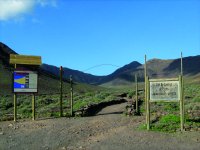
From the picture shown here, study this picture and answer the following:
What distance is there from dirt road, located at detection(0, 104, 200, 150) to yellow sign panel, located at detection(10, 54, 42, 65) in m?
3.20

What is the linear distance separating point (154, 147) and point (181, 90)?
4006 mm

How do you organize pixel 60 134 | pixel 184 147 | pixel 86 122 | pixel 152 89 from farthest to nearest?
pixel 86 122 < pixel 152 89 < pixel 60 134 < pixel 184 147

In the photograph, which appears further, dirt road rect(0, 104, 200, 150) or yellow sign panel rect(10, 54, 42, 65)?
yellow sign panel rect(10, 54, 42, 65)

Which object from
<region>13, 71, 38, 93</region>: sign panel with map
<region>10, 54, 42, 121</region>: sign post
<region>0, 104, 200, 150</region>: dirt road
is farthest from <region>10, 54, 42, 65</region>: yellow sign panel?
<region>0, 104, 200, 150</region>: dirt road

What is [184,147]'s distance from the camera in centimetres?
1323

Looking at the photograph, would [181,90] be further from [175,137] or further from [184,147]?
[184,147]

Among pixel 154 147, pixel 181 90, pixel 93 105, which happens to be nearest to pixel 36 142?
pixel 154 147

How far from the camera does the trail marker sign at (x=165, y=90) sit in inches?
664

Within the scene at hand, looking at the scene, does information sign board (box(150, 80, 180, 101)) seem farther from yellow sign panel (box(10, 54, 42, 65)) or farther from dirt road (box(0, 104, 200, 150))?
yellow sign panel (box(10, 54, 42, 65))

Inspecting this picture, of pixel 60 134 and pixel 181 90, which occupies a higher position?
pixel 181 90

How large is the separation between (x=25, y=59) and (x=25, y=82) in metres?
1.11

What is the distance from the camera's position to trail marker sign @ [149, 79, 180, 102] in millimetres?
16875

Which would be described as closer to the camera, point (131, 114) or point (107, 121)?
point (107, 121)

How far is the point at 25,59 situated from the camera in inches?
829
